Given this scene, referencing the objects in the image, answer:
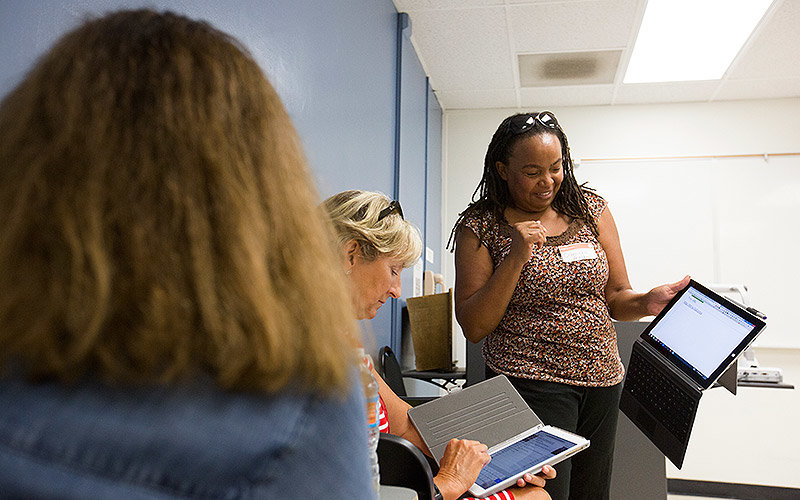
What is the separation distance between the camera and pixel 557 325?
162 cm

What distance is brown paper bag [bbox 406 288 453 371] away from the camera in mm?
2949

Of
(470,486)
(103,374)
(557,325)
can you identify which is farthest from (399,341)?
(103,374)

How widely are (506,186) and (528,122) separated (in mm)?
205

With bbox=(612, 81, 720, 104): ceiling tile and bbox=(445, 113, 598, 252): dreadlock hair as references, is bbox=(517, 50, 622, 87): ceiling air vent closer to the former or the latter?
bbox=(612, 81, 720, 104): ceiling tile

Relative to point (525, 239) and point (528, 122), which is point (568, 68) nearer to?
point (528, 122)

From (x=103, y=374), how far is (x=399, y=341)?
2832mm

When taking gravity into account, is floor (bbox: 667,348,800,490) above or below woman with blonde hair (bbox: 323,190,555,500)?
below

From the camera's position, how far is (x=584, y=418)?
1638 mm

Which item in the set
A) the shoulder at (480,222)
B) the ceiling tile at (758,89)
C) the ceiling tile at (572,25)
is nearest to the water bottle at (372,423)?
the shoulder at (480,222)

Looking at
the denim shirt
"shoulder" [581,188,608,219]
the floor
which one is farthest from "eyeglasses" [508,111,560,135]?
the floor

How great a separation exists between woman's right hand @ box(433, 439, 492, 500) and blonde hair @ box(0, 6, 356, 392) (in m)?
0.88

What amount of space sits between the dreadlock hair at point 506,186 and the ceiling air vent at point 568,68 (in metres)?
2.00

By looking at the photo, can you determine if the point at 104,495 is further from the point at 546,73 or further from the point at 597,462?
the point at 546,73

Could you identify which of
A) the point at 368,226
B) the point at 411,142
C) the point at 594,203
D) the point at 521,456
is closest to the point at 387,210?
the point at 368,226
